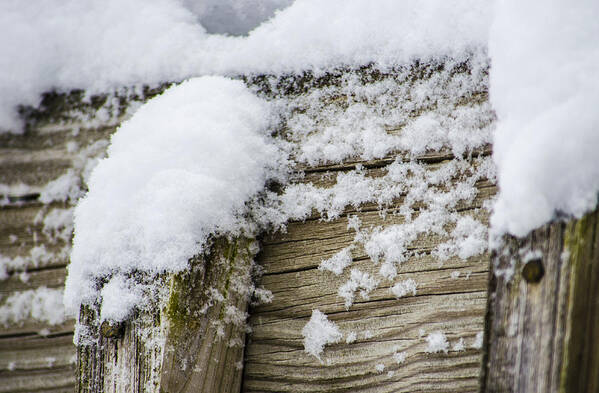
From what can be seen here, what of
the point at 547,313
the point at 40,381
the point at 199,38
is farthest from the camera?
the point at 40,381

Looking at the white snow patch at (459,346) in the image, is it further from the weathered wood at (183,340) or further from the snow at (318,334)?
the weathered wood at (183,340)

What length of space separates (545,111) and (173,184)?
873mm

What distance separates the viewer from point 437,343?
1.05 metres

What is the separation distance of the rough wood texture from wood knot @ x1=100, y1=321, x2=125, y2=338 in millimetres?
846

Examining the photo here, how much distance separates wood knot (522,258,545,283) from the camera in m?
0.72

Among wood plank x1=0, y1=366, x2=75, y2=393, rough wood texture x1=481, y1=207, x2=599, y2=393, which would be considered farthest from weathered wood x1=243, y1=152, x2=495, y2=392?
wood plank x1=0, y1=366, x2=75, y2=393

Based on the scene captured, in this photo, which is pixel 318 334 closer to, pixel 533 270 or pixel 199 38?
pixel 533 270

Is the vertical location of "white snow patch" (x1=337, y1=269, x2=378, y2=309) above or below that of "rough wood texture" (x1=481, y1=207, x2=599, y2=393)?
above

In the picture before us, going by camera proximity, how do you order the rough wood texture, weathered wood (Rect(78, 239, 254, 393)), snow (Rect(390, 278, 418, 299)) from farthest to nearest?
snow (Rect(390, 278, 418, 299))
weathered wood (Rect(78, 239, 254, 393))
the rough wood texture

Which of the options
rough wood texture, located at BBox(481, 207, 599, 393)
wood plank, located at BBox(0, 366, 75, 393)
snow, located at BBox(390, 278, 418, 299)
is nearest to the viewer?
rough wood texture, located at BBox(481, 207, 599, 393)

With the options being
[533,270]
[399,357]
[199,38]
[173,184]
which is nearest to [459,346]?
[399,357]

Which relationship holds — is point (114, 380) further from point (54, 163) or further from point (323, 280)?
point (54, 163)

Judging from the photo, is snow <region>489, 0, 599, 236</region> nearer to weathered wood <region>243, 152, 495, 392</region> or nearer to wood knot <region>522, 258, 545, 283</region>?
wood knot <region>522, 258, 545, 283</region>

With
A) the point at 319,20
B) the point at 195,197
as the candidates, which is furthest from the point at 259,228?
the point at 319,20
